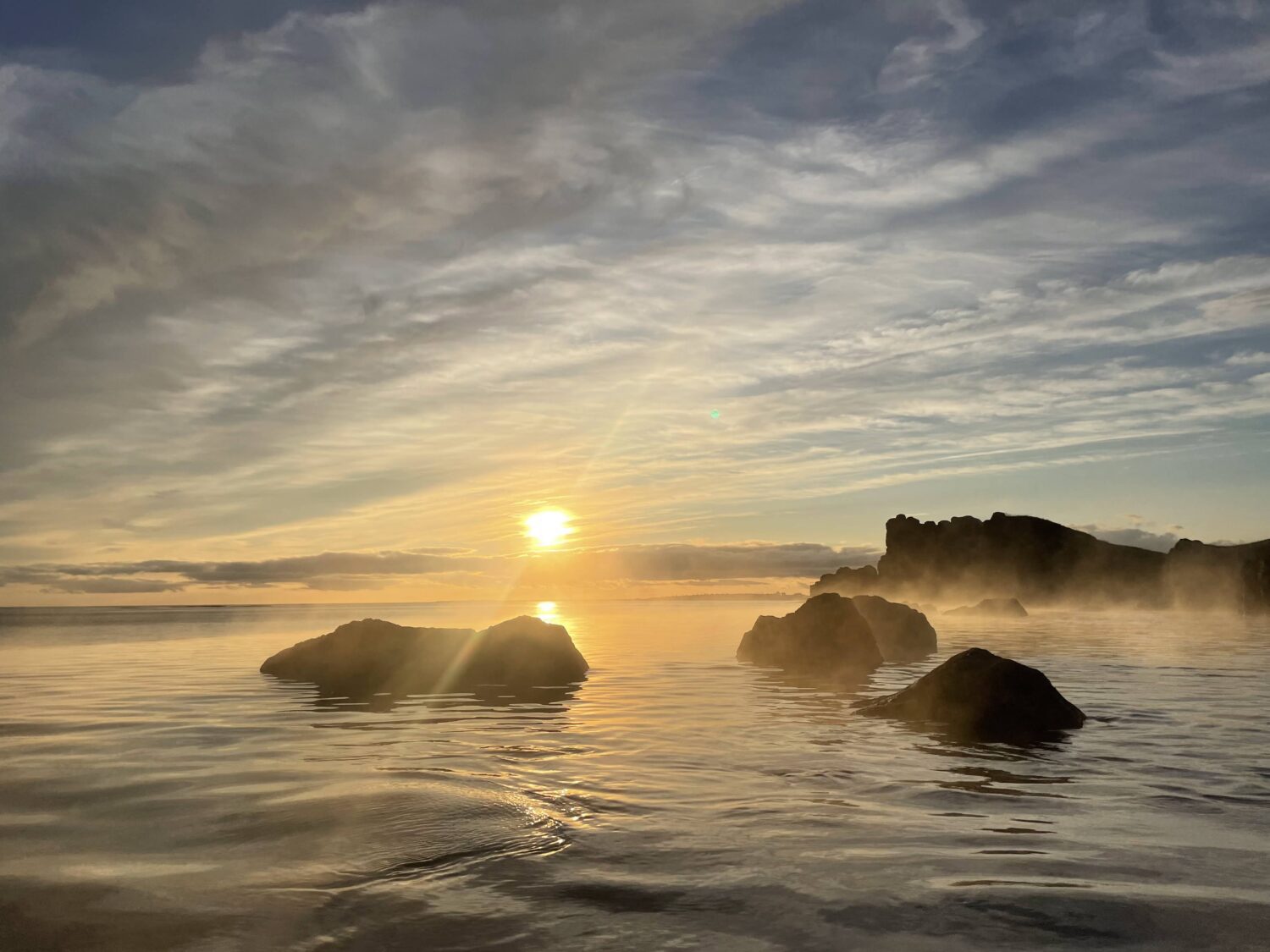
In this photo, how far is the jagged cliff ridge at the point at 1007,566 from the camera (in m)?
142

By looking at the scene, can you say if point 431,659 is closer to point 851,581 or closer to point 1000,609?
point 1000,609

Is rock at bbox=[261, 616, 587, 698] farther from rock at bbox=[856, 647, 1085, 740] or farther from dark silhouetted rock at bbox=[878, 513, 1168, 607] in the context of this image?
dark silhouetted rock at bbox=[878, 513, 1168, 607]

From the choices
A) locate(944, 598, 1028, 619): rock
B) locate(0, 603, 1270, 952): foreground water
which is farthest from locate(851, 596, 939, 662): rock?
locate(944, 598, 1028, 619): rock

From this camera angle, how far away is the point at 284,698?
1911 centimetres

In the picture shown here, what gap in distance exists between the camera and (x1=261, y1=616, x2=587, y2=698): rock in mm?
22719

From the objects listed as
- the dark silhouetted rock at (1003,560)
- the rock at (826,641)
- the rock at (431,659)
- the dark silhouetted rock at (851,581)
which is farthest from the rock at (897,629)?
the dark silhouetted rock at (1003,560)

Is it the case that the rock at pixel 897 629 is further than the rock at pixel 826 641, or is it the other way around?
the rock at pixel 897 629

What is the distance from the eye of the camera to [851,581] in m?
139

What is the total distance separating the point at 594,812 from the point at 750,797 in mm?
1739

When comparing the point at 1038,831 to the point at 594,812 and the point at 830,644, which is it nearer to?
the point at 594,812

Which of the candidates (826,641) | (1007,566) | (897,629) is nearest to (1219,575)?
(1007,566)

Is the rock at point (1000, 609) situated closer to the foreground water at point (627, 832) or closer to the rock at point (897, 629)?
the rock at point (897, 629)

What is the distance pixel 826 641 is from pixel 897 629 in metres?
8.22

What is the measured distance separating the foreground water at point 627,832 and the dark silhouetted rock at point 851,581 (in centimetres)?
12255
